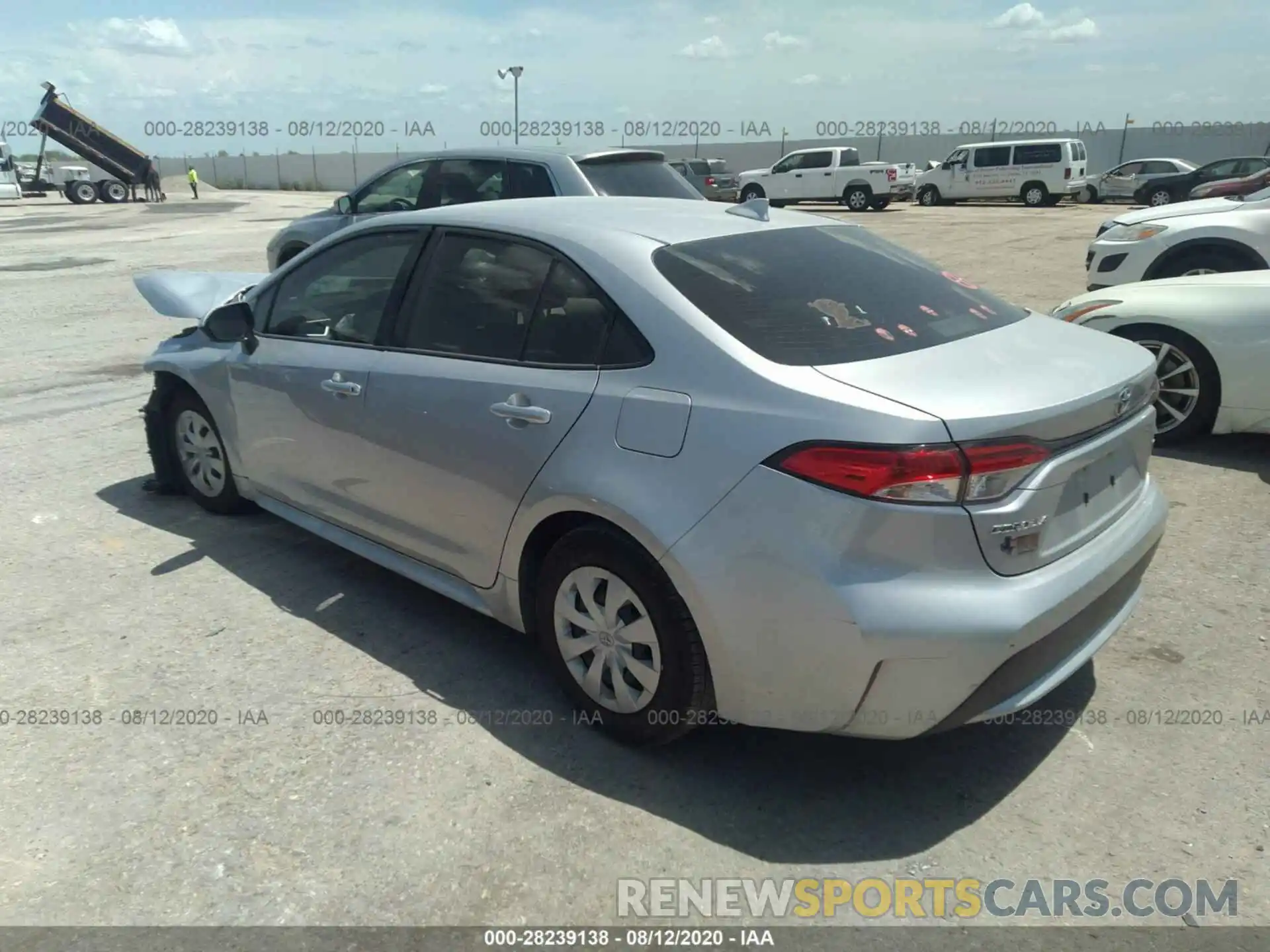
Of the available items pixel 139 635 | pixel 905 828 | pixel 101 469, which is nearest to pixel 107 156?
pixel 101 469

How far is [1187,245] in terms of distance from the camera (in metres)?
7.64

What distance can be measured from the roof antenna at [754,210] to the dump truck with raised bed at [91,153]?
126ft

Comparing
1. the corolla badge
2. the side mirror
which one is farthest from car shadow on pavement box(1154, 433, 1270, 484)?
the side mirror

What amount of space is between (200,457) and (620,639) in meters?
2.96

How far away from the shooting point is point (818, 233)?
3484mm

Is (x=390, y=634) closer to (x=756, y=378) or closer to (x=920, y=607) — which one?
(x=756, y=378)

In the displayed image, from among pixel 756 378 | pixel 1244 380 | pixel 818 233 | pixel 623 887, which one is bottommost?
pixel 623 887

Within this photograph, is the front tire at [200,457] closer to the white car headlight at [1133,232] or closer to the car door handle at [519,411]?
the car door handle at [519,411]

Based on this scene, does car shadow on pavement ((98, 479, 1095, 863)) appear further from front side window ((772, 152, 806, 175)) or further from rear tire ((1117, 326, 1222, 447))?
front side window ((772, 152, 806, 175))

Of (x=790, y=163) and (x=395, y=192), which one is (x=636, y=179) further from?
(x=790, y=163)

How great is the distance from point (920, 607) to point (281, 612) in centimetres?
266

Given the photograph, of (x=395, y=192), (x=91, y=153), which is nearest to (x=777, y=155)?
(x=91, y=153)

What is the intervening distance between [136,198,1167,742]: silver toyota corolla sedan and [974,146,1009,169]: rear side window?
3009cm

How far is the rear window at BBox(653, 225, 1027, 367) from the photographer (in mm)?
2760
